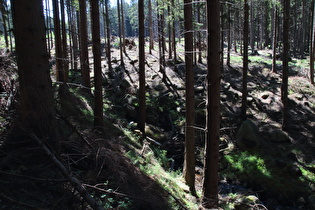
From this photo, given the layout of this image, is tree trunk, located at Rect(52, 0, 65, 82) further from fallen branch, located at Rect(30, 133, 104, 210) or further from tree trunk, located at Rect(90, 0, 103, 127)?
fallen branch, located at Rect(30, 133, 104, 210)

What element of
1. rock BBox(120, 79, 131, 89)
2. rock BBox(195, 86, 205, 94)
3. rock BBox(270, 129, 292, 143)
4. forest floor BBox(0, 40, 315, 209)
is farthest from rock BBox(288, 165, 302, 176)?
rock BBox(120, 79, 131, 89)

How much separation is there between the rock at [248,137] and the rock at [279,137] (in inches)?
34.9

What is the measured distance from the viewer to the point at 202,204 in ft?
18.6

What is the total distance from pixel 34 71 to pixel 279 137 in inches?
564

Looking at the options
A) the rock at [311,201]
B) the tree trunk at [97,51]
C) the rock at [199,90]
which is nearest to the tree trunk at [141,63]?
the tree trunk at [97,51]

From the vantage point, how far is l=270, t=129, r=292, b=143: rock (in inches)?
569

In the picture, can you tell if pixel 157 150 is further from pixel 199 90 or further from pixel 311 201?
pixel 199 90

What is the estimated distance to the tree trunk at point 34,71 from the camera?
3814 mm

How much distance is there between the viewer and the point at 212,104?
217 inches

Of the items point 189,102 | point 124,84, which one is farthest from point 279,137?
point 124,84

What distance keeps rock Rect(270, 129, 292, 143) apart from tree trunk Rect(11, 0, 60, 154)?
539 inches

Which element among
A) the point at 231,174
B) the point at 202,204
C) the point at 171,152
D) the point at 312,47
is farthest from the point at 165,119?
the point at 312,47

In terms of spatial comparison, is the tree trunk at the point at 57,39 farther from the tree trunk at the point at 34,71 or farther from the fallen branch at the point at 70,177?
the fallen branch at the point at 70,177

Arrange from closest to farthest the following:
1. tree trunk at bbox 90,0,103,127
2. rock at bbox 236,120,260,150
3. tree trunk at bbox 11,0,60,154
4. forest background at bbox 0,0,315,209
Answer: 1. tree trunk at bbox 11,0,60,154
2. forest background at bbox 0,0,315,209
3. tree trunk at bbox 90,0,103,127
4. rock at bbox 236,120,260,150
